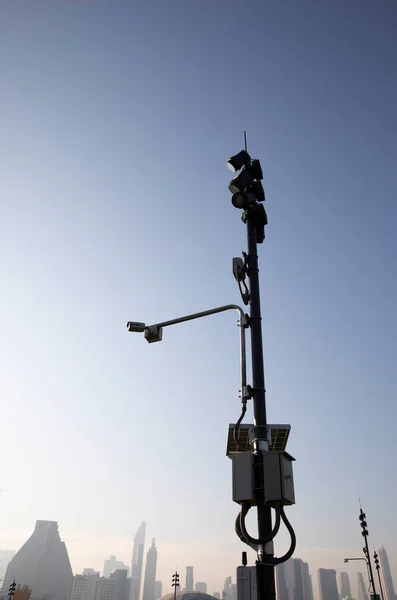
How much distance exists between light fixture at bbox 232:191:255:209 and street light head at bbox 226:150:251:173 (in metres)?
0.67

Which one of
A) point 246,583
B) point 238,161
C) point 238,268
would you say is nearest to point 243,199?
point 238,161

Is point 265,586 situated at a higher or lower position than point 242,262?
lower

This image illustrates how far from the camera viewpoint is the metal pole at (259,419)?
4.87 meters

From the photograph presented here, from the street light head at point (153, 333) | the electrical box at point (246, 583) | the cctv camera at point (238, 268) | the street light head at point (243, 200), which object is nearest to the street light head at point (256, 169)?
the street light head at point (243, 200)

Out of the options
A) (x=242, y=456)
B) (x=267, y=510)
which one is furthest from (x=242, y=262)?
(x=267, y=510)

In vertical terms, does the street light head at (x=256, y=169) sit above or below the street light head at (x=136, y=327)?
above

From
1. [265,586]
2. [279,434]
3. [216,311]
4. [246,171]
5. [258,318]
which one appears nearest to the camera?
[265,586]

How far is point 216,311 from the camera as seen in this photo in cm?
678

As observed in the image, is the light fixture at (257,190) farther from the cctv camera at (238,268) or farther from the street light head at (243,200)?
A: the cctv camera at (238,268)

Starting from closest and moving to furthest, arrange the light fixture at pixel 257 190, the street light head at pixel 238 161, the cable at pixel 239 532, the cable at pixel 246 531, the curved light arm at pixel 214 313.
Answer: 1. the cable at pixel 246 531
2. the cable at pixel 239 532
3. the curved light arm at pixel 214 313
4. the light fixture at pixel 257 190
5. the street light head at pixel 238 161

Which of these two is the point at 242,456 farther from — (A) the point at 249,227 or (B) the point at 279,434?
(B) the point at 279,434

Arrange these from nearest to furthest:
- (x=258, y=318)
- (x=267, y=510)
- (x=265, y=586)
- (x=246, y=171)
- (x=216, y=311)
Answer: (x=265, y=586) → (x=267, y=510) → (x=258, y=318) → (x=216, y=311) → (x=246, y=171)

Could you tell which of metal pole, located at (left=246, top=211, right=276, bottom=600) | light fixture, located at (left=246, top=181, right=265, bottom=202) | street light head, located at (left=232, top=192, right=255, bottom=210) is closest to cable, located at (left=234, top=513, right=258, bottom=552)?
metal pole, located at (left=246, top=211, right=276, bottom=600)

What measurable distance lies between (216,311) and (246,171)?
7.95ft
